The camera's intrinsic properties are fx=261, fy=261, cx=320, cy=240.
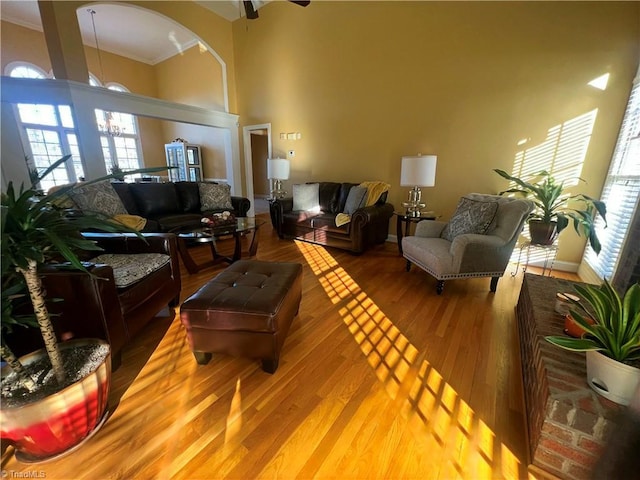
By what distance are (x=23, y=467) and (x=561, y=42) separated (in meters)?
5.01

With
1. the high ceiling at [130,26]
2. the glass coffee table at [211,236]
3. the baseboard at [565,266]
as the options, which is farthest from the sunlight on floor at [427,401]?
the high ceiling at [130,26]

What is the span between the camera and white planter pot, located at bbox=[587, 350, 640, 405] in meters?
0.89

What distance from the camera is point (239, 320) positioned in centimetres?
139

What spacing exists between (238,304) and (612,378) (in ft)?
5.12

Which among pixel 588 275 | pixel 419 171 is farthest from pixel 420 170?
pixel 588 275

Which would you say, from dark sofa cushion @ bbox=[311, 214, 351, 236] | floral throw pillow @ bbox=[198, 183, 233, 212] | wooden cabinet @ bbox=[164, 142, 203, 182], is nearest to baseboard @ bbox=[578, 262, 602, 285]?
dark sofa cushion @ bbox=[311, 214, 351, 236]

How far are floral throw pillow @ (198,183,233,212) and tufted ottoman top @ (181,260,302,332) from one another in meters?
2.70

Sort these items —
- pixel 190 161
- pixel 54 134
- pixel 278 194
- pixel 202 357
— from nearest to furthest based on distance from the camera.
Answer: pixel 202 357 → pixel 278 194 → pixel 54 134 → pixel 190 161

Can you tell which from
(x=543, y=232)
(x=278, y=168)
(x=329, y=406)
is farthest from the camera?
(x=278, y=168)

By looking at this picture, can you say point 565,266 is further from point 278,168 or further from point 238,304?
point 278,168

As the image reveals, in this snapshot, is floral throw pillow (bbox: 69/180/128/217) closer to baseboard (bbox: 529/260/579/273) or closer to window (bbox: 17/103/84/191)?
window (bbox: 17/103/84/191)

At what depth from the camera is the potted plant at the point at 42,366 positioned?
879 mm

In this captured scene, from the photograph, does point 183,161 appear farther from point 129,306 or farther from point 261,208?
point 129,306

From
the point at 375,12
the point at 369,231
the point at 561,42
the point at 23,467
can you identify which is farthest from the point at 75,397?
the point at 375,12
